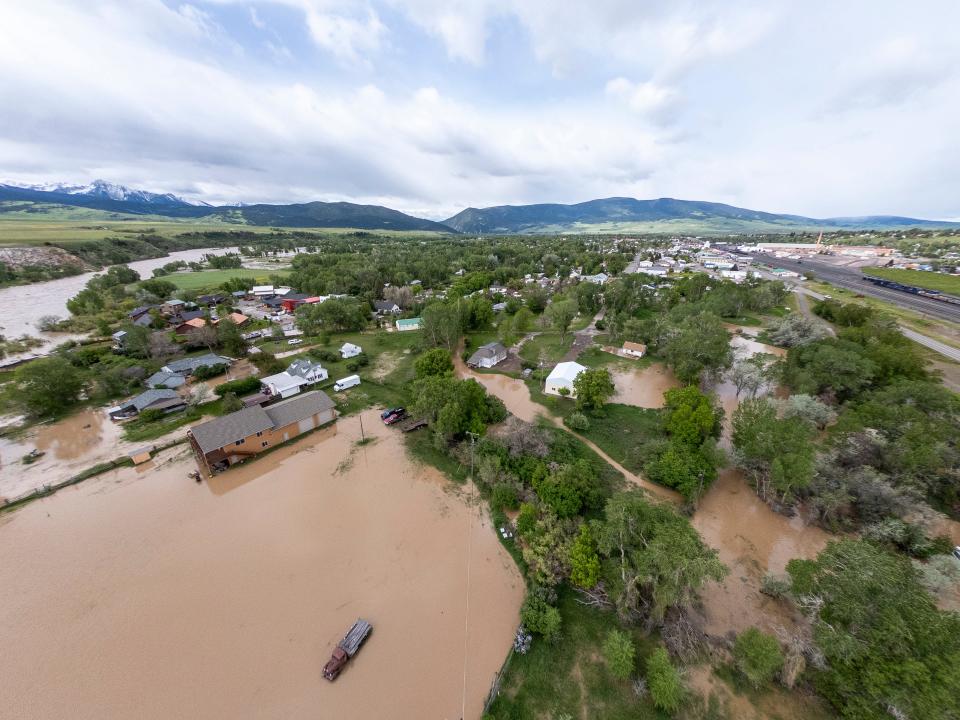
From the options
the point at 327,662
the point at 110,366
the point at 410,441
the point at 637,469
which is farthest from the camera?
the point at 110,366

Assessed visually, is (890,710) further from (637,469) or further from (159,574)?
(159,574)

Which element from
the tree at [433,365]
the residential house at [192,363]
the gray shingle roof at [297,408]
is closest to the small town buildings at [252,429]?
the gray shingle roof at [297,408]

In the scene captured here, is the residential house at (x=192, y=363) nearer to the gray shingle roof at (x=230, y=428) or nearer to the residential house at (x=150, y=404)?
the residential house at (x=150, y=404)

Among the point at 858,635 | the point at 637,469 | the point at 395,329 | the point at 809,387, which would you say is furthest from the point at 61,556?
the point at 809,387

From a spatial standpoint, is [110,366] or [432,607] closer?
[432,607]

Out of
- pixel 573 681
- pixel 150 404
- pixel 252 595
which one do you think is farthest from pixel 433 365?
pixel 573 681

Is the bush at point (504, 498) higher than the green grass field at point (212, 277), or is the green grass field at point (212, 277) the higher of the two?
the bush at point (504, 498)
